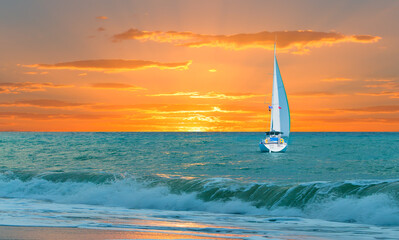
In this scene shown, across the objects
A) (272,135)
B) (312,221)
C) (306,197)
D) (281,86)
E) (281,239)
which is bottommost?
(281,239)

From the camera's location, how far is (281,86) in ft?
224

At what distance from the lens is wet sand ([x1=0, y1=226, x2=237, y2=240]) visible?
Answer: 9906 mm

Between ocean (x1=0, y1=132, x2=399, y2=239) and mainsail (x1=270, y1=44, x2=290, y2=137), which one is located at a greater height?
mainsail (x1=270, y1=44, x2=290, y2=137)

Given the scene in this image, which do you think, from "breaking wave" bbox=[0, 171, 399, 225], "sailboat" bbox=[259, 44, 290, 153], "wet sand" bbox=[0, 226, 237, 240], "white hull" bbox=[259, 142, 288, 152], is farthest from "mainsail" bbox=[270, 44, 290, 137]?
"wet sand" bbox=[0, 226, 237, 240]

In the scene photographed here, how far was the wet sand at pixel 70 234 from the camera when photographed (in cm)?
991

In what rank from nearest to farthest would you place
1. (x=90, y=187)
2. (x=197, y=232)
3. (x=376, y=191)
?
(x=197, y=232) < (x=376, y=191) < (x=90, y=187)

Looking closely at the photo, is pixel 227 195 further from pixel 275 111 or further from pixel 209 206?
pixel 275 111

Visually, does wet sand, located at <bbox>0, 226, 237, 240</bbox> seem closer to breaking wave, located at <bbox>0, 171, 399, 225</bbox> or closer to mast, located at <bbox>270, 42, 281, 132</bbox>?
breaking wave, located at <bbox>0, 171, 399, 225</bbox>

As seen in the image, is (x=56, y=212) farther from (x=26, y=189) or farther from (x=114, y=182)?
(x=26, y=189)

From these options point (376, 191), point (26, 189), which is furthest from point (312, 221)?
point (26, 189)

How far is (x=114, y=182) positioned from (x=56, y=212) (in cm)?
780

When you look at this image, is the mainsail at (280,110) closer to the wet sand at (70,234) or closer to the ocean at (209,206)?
the ocean at (209,206)

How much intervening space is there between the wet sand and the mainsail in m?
57.3

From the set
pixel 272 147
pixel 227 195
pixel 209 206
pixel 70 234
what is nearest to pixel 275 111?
pixel 272 147
